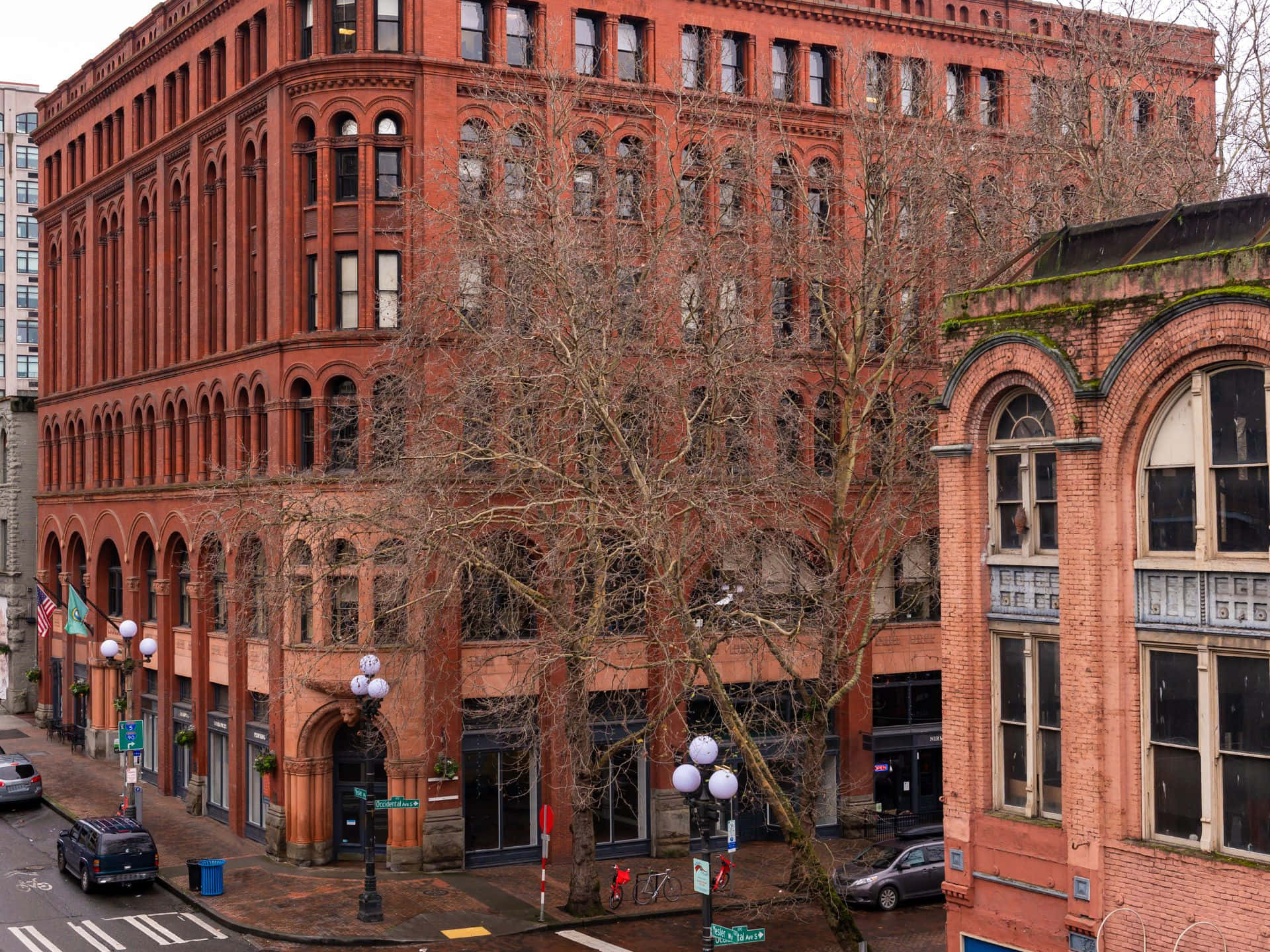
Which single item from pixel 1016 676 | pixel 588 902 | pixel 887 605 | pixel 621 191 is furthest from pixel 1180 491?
pixel 887 605

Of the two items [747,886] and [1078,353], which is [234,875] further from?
[1078,353]

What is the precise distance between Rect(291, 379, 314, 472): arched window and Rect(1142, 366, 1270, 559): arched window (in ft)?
81.2

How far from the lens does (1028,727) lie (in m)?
19.9

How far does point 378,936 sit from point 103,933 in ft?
18.8

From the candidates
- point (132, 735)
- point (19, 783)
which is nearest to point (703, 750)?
point (132, 735)

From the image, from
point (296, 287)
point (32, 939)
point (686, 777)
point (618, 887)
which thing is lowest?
point (32, 939)

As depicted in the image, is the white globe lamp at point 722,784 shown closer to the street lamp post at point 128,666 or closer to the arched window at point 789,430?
the arched window at point 789,430

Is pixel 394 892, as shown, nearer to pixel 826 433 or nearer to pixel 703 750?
pixel 703 750

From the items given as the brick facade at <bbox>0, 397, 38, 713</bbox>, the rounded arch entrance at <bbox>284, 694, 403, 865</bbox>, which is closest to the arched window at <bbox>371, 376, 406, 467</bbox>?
the rounded arch entrance at <bbox>284, 694, 403, 865</bbox>

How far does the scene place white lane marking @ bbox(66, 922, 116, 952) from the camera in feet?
93.6

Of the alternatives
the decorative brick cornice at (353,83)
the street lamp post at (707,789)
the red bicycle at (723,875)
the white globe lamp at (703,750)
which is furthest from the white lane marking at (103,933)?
the decorative brick cornice at (353,83)

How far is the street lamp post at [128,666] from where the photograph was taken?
3774 centimetres

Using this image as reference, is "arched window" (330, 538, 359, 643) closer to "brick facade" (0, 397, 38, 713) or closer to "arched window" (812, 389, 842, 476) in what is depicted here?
"arched window" (812, 389, 842, 476)

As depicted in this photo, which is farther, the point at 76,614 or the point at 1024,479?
the point at 76,614
